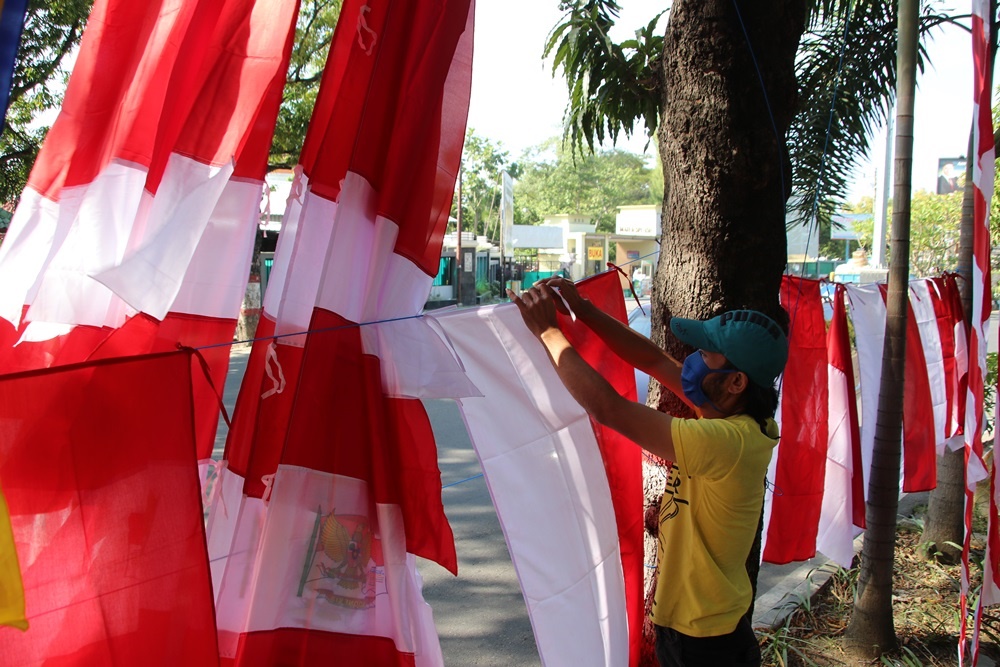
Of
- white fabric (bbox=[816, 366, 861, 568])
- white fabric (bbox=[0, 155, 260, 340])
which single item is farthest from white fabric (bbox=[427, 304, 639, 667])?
white fabric (bbox=[816, 366, 861, 568])

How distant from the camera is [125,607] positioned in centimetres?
144

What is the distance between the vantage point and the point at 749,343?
6.39 feet

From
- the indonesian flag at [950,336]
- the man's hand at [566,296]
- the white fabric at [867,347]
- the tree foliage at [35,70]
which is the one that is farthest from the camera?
the tree foliage at [35,70]

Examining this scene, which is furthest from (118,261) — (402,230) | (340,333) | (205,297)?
(402,230)

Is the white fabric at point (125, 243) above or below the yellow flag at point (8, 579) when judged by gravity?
above

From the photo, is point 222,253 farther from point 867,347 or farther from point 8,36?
point 867,347

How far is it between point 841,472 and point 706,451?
2.44 meters

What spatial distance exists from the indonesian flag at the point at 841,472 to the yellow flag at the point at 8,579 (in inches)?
145

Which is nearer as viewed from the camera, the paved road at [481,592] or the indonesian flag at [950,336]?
the paved road at [481,592]

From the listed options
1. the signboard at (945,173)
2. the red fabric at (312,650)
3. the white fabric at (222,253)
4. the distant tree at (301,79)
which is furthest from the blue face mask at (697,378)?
the signboard at (945,173)

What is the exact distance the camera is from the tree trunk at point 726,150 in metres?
2.60

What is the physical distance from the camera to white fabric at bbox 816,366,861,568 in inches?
154

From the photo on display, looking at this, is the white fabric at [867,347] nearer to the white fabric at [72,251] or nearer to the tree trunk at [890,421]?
the tree trunk at [890,421]

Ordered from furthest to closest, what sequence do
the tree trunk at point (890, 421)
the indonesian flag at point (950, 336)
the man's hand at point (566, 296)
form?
1. the indonesian flag at point (950, 336)
2. the tree trunk at point (890, 421)
3. the man's hand at point (566, 296)
